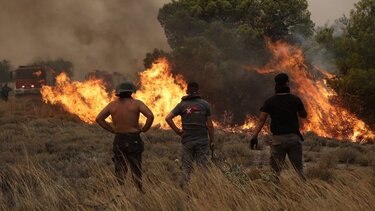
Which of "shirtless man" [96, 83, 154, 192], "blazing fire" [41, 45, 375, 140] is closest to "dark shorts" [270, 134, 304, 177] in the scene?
"shirtless man" [96, 83, 154, 192]

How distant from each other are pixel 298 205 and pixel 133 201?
66.2 inches

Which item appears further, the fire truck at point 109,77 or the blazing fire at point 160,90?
the fire truck at point 109,77

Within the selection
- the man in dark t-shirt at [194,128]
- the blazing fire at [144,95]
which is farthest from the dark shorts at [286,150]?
the blazing fire at [144,95]

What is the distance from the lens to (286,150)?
22.5 feet

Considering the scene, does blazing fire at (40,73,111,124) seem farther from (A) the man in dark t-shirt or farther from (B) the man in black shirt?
(B) the man in black shirt

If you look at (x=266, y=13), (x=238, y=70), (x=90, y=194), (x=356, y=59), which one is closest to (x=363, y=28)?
(x=356, y=59)

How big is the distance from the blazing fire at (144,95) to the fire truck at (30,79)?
16.8 feet

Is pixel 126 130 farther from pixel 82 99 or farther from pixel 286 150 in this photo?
pixel 82 99

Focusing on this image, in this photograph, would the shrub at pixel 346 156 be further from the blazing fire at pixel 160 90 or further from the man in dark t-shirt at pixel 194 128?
the blazing fire at pixel 160 90

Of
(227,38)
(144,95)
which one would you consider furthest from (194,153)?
(227,38)

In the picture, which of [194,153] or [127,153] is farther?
[194,153]

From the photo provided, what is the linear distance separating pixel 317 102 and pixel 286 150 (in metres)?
18.4

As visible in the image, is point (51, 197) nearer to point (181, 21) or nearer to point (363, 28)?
point (363, 28)

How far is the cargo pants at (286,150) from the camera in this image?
6.77m
